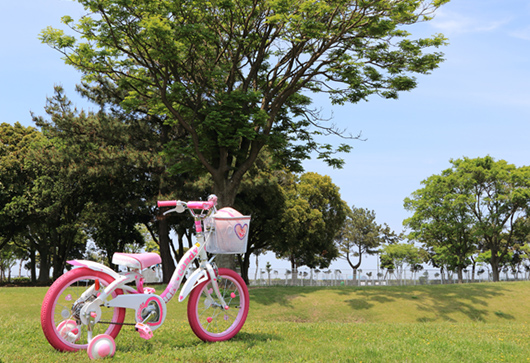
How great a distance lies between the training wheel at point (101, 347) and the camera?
6082mm

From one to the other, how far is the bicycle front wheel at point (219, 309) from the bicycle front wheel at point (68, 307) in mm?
1148

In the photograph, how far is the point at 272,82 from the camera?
71.7ft

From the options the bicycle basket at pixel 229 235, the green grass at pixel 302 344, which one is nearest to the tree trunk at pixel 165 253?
the green grass at pixel 302 344

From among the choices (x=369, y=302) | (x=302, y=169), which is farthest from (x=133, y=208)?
(x=369, y=302)

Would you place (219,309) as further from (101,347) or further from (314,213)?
(314,213)

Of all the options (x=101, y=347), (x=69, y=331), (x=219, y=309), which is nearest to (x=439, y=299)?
(x=219, y=309)

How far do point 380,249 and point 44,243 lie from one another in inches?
1880

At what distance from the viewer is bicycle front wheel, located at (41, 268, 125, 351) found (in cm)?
618

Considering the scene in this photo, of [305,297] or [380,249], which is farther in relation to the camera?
[380,249]

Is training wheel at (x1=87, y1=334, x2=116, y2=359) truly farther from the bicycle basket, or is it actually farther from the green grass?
the bicycle basket

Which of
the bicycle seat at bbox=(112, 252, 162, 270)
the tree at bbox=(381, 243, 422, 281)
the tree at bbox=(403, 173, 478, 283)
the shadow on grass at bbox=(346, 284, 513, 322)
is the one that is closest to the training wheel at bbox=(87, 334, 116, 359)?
the bicycle seat at bbox=(112, 252, 162, 270)

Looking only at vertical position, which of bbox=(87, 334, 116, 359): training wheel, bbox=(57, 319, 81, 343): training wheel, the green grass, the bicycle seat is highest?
the bicycle seat

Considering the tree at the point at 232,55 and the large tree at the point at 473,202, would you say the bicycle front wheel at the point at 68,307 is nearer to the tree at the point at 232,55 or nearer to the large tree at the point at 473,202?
the tree at the point at 232,55

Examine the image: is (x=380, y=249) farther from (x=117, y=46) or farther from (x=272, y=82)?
(x=117, y=46)
